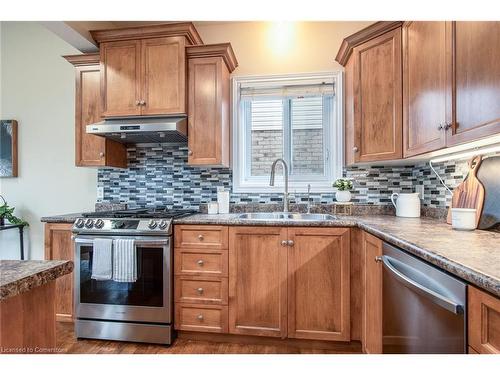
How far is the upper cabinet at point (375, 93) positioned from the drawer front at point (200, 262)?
1317 millimetres

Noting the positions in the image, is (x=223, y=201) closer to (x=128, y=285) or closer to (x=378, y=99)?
(x=128, y=285)

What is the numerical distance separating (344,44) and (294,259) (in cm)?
175

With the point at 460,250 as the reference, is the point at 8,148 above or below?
above

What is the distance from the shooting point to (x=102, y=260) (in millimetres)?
1911

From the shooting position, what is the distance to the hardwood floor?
1.85 meters

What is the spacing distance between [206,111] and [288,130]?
0.83 m

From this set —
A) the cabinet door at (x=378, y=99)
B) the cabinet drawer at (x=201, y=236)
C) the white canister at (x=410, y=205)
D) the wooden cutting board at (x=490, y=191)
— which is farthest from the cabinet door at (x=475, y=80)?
the cabinet drawer at (x=201, y=236)

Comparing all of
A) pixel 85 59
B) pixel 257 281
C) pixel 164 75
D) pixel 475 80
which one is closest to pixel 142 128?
pixel 164 75

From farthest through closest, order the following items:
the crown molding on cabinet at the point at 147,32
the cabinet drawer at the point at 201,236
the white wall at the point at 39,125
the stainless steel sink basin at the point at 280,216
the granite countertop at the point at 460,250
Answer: the white wall at the point at 39,125
the stainless steel sink basin at the point at 280,216
the crown molding on cabinet at the point at 147,32
the cabinet drawer at the point at 201,236
the granite countertop at the point at 460,250

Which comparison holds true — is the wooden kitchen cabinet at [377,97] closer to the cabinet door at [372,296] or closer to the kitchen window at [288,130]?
the kitchen window at [288,130]

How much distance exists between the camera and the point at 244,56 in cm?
263

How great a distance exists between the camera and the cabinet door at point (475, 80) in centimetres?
102

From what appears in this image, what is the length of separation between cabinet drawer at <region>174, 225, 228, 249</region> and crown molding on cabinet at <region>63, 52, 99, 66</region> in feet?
5.61
